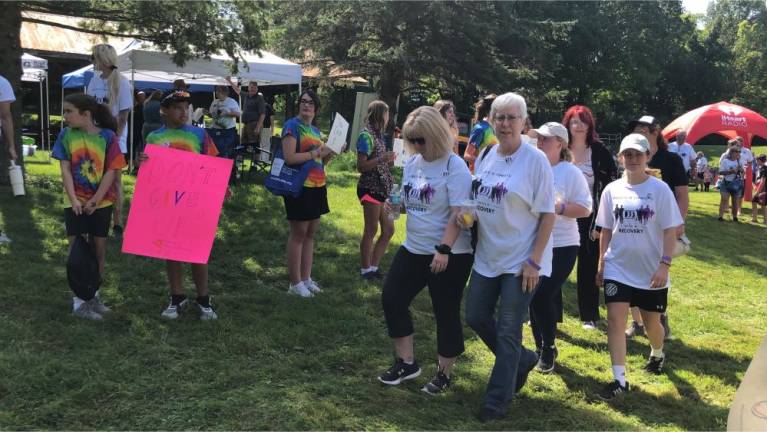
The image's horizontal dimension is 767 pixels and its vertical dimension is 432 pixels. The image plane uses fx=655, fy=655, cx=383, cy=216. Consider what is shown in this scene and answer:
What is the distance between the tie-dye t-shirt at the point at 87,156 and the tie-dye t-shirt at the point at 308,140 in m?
1.37

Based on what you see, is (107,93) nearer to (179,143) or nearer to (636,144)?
(179,143)

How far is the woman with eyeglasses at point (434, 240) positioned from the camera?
3758mm

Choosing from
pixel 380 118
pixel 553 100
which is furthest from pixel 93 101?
pixel 553 100

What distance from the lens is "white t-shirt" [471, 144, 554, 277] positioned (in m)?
3.48

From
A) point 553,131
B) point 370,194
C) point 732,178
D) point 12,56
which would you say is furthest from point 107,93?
point 732,178

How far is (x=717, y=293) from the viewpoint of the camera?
7.33 metres

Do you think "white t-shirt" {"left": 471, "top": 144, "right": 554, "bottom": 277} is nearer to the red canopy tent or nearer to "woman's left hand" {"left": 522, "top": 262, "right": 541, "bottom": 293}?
"woman's left hand" {"left": 522, "top": 262, "right": 541, "bottom": 293}

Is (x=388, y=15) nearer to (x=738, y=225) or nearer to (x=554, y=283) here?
(x=738, y=225)

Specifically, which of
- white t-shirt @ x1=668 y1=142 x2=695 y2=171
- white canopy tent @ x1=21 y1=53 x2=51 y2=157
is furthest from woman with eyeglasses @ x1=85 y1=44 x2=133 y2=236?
white t-shirt @ x1=668 y1=142 x2=695 y2=171

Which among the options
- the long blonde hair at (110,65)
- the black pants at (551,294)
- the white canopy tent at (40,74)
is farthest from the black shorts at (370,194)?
the white canopy tent at (40,74)

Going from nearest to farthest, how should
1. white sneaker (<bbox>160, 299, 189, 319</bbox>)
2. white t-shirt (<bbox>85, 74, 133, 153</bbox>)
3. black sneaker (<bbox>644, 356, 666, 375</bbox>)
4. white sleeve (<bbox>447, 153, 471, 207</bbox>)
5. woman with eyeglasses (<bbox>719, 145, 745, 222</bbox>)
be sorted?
white sleeve (<bbox>447, 153, 471, 207</bbox>)
black sneaker (<bbox>644, 356, 666, 375</bbox>)
white sneaker (<bbox>160, 299, 189, 319</bbox>)
white t-shirt (<bbox>85, 74, 133, 153</bbox>)
woman with eyeglasses (<bbox>719, 145, 745, 222</bbox>)

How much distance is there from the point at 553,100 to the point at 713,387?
948 inches

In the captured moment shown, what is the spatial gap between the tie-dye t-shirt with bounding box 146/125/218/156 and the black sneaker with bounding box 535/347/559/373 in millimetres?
2866

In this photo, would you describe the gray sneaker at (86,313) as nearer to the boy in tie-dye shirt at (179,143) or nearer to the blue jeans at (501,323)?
the boy in tie-dye shirt at (179,143)
